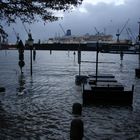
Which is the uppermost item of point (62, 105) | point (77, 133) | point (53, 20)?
point (53, 20)

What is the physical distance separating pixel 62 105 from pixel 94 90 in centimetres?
219

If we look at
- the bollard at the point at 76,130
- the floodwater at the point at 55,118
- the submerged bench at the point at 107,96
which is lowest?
the floodwater at the point at 55,118

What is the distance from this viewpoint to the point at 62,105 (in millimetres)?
20484

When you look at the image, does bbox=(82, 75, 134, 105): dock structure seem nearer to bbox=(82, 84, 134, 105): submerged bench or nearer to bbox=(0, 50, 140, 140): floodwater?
bbox=(82, 84, 134, 105): submerged bench

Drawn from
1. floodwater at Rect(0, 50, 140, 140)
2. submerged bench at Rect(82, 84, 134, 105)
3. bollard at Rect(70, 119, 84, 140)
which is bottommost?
floodwater at Rect(0, 50, 140, 140)

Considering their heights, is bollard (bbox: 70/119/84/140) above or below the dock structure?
above

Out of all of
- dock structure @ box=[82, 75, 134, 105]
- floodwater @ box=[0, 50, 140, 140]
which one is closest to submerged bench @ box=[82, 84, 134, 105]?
dock structure @ box=[82, 75, 134, 105]

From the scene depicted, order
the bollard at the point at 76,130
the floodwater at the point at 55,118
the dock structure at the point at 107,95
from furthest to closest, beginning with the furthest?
1. the dock structure at the point at 107,95
2. the floodwater at the point at 55,118
3. the bollard at the point at 76,130

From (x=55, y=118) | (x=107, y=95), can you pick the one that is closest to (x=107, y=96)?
(x=107, y=95)

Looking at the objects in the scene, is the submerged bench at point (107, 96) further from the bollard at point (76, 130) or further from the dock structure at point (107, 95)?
the bollard at point (76, 130)

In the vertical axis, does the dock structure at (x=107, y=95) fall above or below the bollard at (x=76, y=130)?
below

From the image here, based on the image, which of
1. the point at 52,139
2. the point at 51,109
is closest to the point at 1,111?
the point at 51,109

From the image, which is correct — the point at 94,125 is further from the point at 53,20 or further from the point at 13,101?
the point at 53,20

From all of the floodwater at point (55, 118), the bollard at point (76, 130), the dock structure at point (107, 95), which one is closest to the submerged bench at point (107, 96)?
the dock structure at point (107, 95)
